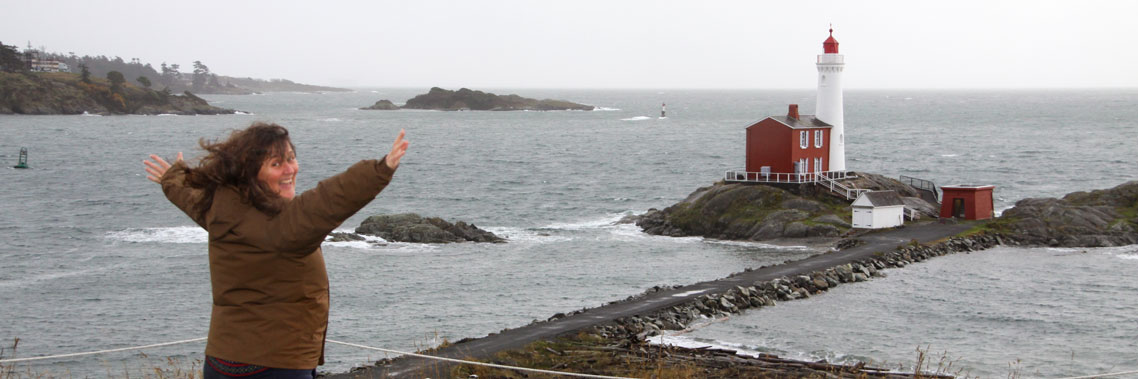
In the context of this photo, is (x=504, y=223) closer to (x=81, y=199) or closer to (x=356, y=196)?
(x=81, y=199)

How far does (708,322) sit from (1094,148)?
89.6 meters

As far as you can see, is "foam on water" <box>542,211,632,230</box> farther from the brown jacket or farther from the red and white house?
the brown jacket

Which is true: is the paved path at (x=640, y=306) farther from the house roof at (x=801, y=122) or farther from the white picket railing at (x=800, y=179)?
the house roof at (x=801, y=122)

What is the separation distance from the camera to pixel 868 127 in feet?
494

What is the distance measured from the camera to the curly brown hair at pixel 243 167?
4117 mm

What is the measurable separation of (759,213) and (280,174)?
40.1 metres

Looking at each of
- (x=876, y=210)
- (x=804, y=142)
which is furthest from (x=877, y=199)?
(x=804, y=142)

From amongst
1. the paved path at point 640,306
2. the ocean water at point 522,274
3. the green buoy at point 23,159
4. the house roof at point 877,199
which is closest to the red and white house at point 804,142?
the house roof at point 877,199

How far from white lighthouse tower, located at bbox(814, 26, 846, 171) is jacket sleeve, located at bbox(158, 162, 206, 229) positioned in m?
45.5

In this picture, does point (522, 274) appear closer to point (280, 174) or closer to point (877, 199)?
point (877, 199)

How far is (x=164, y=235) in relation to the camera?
1797 inches

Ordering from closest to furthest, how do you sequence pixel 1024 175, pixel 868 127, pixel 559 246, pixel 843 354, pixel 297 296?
pixel 297 296 → pixel 843 354 → pixel 559 246 → pixel 1024 175 → pixel 868 127

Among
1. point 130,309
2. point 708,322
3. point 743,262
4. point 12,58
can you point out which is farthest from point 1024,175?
point 12,58

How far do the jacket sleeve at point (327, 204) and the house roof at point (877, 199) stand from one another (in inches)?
1507
